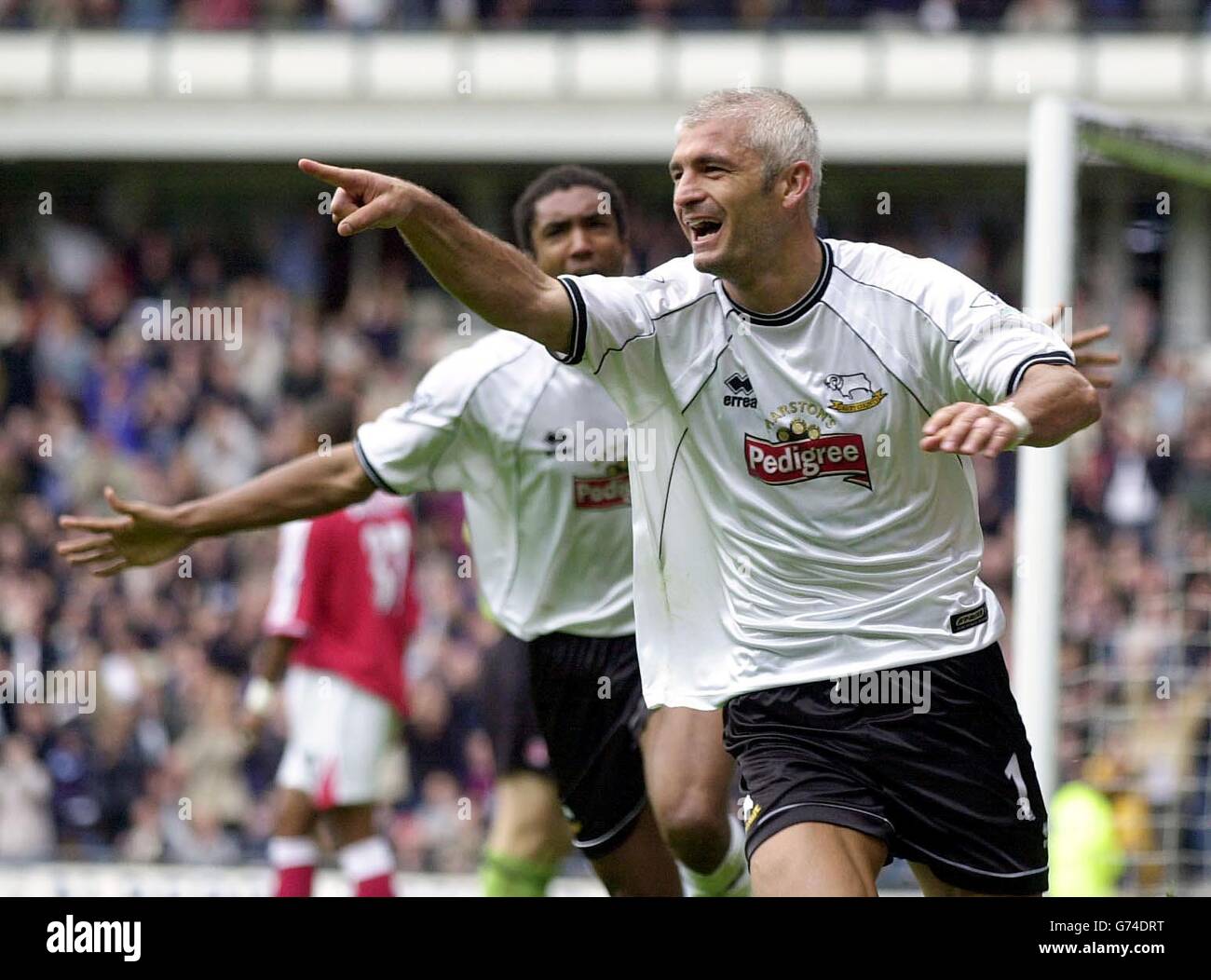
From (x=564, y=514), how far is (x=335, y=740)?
2.50 meters

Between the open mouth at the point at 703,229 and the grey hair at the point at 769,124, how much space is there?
153mm

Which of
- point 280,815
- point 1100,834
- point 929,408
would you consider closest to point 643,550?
point 929,408

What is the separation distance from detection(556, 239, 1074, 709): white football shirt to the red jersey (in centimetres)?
370

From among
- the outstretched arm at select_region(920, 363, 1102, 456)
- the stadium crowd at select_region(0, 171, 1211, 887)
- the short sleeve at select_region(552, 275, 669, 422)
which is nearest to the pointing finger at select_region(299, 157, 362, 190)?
the short sleeve at select_region(552, 275, 669, 422)

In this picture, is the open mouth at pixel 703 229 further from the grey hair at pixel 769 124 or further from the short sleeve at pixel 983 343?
the short sleeve at pixel 983 343

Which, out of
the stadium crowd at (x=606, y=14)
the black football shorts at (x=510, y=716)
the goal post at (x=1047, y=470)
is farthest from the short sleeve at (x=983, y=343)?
the stadium crowd at (x=606, y=14)

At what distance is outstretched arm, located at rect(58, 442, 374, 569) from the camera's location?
209 inches

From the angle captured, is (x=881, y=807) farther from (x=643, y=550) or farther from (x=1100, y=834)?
(x=1100, y=834)

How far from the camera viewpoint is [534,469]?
5.84m

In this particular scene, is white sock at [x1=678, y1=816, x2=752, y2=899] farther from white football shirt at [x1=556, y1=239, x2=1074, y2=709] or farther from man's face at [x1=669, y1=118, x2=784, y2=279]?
man's face at [x1=669, y1=118, x2=784, y2=279]

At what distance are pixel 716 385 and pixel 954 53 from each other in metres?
16.1

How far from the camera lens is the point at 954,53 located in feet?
64.6

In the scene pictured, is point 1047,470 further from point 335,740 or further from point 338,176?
point 338,176

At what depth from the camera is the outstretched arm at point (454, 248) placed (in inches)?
158
